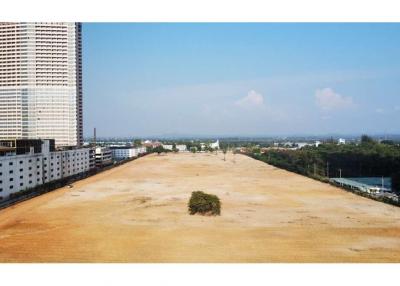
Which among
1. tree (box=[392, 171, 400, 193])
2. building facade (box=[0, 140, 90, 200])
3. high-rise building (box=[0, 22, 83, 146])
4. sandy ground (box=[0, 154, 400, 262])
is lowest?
sandy ground (box=[0, 154, 400, 262])

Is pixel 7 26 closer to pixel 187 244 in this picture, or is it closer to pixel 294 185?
pixel 294 185

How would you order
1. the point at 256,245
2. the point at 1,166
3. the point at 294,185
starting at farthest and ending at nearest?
the point at 294,185 → the point at 1,166 → the point at 256,245

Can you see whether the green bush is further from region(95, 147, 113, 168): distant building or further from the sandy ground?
region(95, 147, 113, 168): distant building

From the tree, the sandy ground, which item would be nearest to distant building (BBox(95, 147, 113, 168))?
the sandy ground

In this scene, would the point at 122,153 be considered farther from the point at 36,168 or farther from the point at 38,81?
the point at 36,168

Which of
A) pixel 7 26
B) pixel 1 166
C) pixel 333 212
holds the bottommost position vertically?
pixel 333 212
